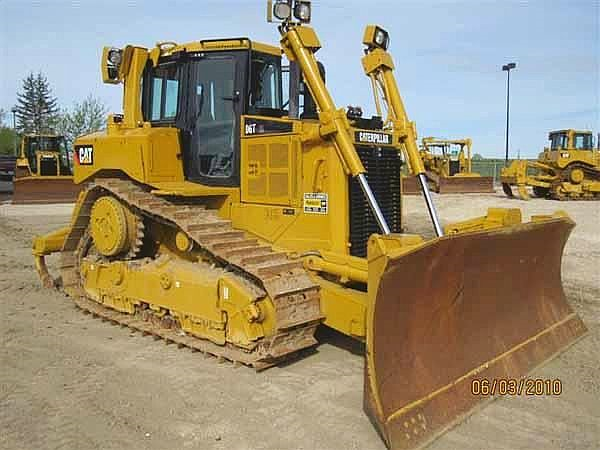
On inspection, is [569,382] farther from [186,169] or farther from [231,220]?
[186,169]

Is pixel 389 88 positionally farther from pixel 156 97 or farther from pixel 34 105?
pixel 34 105

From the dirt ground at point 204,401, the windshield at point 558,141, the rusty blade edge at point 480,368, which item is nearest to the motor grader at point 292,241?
the rusty blade edge at point 480,368

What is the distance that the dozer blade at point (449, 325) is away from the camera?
3945 millimetres

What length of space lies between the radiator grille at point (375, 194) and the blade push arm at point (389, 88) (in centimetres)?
19

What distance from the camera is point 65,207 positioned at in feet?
69.0

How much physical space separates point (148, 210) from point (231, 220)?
0.84 metres

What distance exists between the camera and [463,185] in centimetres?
2675

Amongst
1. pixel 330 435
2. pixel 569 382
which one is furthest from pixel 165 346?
pixel 569 382

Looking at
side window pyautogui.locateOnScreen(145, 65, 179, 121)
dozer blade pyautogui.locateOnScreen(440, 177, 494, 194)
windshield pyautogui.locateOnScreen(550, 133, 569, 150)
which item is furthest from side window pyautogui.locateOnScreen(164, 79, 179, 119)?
windshield pyautogui.locateOnScreen(550, 133, 569, 150)

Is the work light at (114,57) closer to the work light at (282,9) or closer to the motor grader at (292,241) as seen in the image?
the motor grader at (292,241)

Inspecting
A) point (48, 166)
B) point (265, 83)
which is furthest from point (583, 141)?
point (48, 166)

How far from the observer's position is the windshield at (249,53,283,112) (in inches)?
240

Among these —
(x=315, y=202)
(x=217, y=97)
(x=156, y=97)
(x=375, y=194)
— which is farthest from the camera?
(x=156, y=97)
